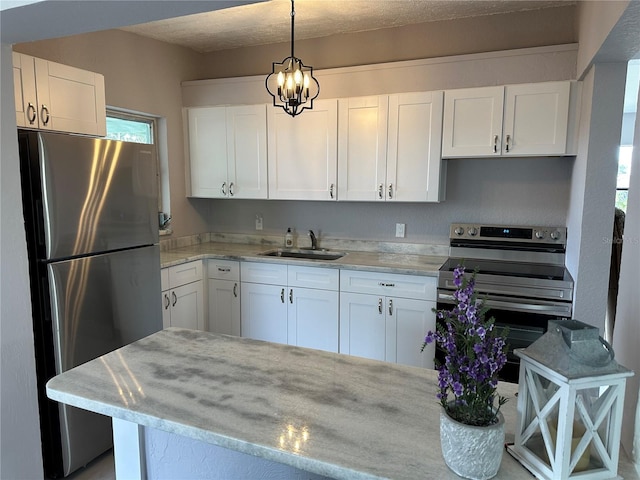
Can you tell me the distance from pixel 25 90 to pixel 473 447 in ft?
8.12

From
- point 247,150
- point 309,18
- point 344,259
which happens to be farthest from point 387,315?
point 309,18

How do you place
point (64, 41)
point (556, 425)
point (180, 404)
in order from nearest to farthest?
point (556, 425)
point (180, 404)
point (64, 41)

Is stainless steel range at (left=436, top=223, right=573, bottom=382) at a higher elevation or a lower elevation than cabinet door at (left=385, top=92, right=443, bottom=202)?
lower

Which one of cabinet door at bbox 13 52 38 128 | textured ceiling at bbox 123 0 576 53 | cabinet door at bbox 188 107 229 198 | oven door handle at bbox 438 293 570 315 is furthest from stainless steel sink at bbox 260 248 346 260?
cabinet door at bbox 13 52 38 128

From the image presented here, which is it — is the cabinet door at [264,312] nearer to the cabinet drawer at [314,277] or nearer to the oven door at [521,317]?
the cabinet drawer at [314,277]

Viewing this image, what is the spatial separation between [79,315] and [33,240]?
1.42 feet

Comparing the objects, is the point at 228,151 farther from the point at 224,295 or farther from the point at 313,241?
the point at 224,295

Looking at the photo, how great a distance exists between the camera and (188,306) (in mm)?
3334

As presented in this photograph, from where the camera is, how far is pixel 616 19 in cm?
157

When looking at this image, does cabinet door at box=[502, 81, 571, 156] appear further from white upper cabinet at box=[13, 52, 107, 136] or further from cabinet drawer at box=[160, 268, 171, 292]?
white upper cabinet at box=[13, 52, 107, 136]

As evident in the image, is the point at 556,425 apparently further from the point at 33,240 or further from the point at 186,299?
the point at 186,299

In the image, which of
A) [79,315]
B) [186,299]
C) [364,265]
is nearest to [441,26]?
[364,265]

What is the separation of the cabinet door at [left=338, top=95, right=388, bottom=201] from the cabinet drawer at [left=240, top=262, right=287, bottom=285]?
2.56 feet

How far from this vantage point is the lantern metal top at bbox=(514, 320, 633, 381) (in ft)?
2.38
